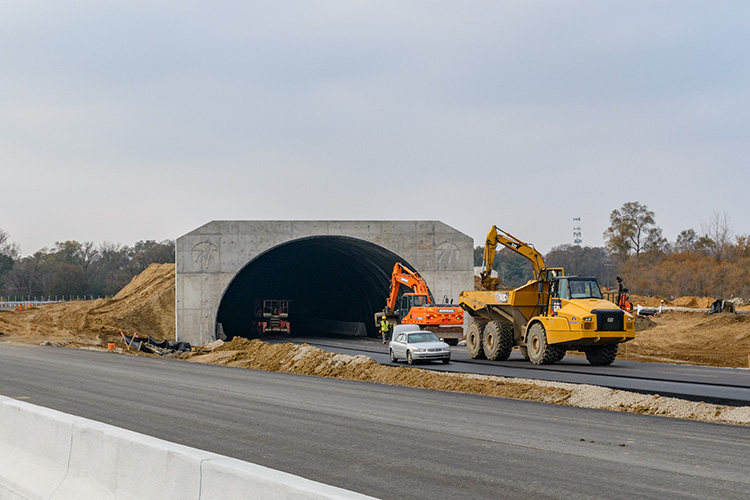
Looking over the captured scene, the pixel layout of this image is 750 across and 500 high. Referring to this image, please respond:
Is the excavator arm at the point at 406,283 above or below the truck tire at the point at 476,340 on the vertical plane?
above

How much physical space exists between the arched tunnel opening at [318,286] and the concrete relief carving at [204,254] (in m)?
5.92

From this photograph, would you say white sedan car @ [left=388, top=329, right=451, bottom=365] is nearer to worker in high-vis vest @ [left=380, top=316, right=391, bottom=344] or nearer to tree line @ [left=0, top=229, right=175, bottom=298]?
worker in high-vis vest @ [left=380, top=316, right=391, bottom=344]

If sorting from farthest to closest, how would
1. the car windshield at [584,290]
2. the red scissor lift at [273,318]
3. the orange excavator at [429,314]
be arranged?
the red scissor lift at [273,318], the orange excavator at [429,314], the car windshield at [584,290]

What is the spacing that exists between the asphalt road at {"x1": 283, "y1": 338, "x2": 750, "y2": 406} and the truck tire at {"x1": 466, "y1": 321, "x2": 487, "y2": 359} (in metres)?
0.48

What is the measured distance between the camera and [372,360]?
92.6 ft

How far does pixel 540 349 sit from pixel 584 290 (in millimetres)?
2527

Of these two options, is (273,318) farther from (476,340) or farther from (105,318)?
(476,340)

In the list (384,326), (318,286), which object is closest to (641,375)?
(384,326)

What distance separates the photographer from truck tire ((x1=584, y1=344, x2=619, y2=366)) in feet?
89.9

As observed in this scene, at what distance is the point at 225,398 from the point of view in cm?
1809

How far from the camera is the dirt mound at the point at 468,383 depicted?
16.1m

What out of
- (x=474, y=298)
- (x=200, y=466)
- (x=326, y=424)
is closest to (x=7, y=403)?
(x=200, y=466)

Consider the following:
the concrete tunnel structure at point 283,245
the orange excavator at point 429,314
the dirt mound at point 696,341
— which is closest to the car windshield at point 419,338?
the orange excavator at point 429,314

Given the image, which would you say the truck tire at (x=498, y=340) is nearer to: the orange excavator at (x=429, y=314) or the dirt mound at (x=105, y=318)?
the orange excavator at (x=429, y=314)
